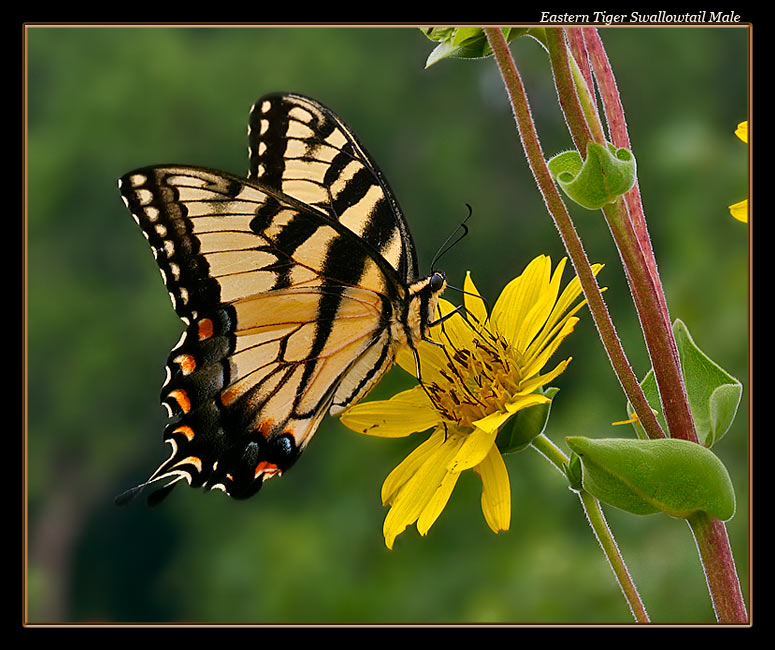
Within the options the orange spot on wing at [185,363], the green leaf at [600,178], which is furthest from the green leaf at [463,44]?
the orange spot on wing at [185,363]

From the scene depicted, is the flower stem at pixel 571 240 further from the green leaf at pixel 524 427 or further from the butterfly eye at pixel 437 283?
the butterfly eye at pixel 437 283

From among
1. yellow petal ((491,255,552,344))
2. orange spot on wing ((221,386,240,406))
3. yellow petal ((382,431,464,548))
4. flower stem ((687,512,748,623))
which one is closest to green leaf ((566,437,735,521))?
flower stem ((687,512,748,623))

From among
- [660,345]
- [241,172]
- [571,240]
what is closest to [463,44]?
[571,240]

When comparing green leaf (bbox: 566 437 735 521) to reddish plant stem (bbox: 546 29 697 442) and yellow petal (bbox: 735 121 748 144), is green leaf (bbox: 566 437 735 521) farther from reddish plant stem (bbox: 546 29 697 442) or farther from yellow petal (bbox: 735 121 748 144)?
yellow petal (bbox: 735 121 748 144)

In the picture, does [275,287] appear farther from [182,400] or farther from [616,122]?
[616,122]

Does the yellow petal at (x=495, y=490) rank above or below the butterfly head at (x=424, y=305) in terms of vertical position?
below

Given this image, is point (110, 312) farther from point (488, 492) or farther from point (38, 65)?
point (488, 492)
